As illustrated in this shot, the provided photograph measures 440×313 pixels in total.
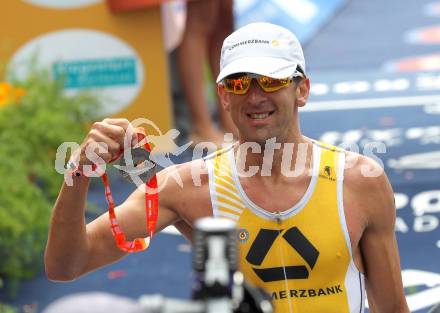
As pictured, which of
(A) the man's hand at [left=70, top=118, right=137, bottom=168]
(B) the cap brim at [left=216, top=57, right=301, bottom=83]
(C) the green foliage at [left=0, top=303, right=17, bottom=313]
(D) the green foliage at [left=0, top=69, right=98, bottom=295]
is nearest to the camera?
(A) the man's hand at [left=70, top=118, right=137, bottom=168]

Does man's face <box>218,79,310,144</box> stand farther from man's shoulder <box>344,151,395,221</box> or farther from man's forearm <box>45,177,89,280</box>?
man's forearm <box>45,177,89,280</box>

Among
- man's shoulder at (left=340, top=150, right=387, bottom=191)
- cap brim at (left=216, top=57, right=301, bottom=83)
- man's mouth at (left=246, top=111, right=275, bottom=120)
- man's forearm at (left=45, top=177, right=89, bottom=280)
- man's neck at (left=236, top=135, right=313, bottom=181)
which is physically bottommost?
man's forearm at (left=45, top=177, right=89, bottom=280)

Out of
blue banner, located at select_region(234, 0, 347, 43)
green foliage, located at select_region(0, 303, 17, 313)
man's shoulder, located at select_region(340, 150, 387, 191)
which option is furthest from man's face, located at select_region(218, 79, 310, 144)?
blue banner, located at select_region(234, 0, 347, 43)

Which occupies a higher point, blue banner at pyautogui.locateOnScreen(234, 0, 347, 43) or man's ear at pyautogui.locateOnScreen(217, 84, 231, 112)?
blue banner at pyautogui.locateOnScreen(234, 0, 347, 43)

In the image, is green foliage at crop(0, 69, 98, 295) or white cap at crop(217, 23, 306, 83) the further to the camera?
green foliage at crop(0, 69, 98, 295)

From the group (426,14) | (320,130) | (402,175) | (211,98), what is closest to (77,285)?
(402,175)

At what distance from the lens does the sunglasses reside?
299 cm

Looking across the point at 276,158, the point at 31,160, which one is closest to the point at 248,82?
the point at 276,158

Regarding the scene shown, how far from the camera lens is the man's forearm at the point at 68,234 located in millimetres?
2850

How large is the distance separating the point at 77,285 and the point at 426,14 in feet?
26.0

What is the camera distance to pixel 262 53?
3000 millimetres

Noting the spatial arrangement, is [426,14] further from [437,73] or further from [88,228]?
[88,228]

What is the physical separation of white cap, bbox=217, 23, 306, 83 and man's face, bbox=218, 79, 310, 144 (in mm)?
64

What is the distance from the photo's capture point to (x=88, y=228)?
3109 mm
